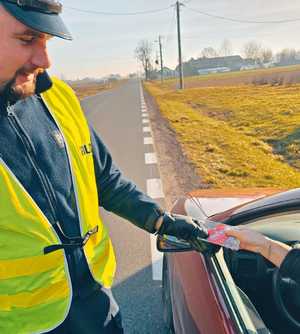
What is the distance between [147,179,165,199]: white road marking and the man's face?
3981mm

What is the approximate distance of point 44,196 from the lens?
135cm

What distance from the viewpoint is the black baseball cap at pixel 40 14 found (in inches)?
47.9

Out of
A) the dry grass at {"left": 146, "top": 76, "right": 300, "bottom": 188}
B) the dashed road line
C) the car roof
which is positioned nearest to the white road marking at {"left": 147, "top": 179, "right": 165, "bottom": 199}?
the dashed road line

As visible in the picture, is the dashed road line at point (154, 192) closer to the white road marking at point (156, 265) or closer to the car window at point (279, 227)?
the white road marking at point (156, 265)

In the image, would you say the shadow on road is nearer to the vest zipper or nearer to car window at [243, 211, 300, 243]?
car window at [243, 211, 300, 243]

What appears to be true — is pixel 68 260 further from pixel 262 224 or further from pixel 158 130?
pixel 158 130

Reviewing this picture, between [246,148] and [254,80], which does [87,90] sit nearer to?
[254,80]

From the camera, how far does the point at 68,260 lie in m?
1.44

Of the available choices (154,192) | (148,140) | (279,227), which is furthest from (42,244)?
(148,140)

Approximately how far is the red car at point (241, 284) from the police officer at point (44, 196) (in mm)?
429

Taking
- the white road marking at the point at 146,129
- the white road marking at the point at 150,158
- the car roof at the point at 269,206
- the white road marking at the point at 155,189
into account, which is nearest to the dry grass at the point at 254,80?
the white road marking at the point at 146,129

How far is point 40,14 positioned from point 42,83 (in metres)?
0.26

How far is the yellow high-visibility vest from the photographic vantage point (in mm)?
1273

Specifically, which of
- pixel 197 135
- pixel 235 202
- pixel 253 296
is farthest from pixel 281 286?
pixel 197 135
